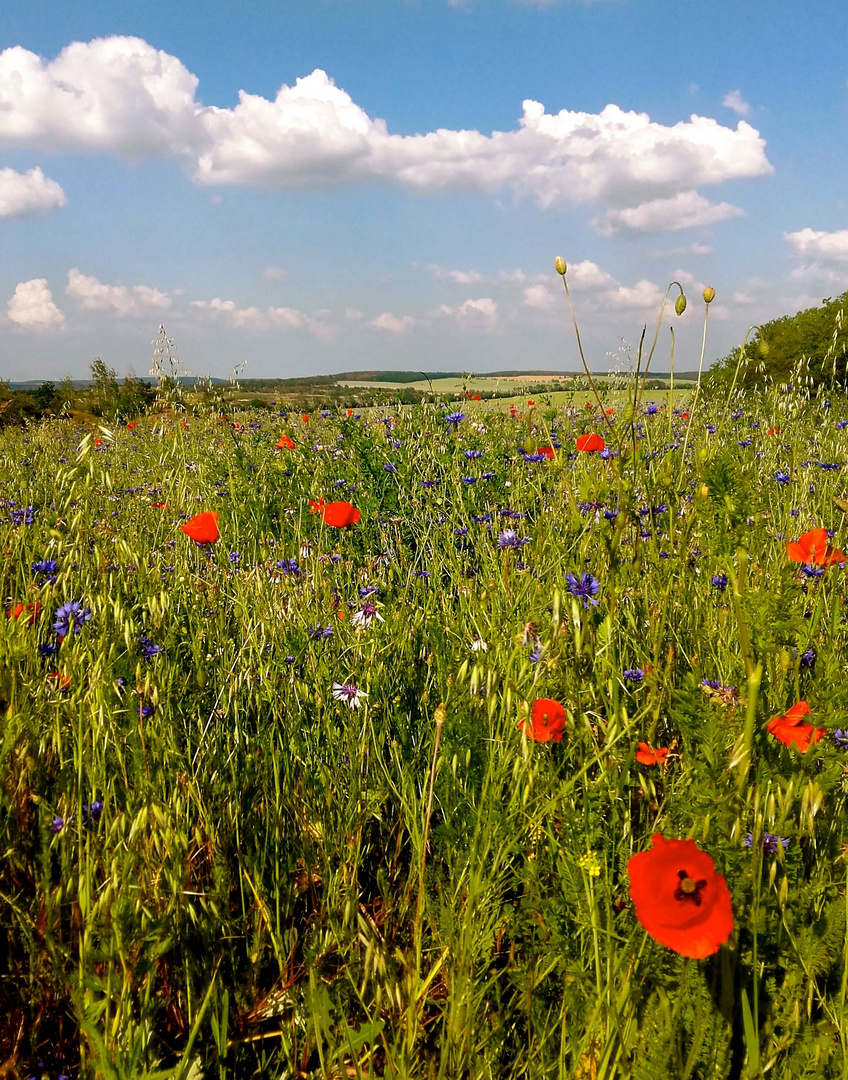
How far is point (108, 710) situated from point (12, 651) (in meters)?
0.34

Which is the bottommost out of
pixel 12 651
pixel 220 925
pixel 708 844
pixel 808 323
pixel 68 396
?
pixel 220 925

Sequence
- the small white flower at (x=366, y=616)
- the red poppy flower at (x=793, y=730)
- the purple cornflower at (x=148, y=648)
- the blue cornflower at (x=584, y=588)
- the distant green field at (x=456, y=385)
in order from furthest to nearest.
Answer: the distant green field at (x=456, y=385)
the small white flower at (x=366, y=616)
the purple cornflower at (x=148, y=648)
the blue cornflower at (x=584, y=588)
the red poppy flower at (x=793, y=730)

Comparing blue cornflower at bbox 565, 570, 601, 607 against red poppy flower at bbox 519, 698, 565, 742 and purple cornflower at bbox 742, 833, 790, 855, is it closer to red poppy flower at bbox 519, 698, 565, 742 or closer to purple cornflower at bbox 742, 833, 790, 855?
red poppy flower at bbox 519, 698, 565, 742

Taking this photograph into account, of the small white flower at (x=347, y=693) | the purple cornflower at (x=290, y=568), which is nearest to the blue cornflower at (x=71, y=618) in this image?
the small white flower at (x=347, y=693)

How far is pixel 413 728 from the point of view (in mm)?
1785

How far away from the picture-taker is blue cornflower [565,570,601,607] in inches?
62.7

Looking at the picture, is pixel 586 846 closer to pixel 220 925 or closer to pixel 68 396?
pixel 220 925

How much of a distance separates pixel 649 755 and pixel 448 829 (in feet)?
1.34

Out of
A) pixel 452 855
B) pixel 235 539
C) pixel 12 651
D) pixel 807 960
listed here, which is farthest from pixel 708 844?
pixel 235 539

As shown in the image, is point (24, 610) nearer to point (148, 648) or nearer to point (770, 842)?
point (148, 648)

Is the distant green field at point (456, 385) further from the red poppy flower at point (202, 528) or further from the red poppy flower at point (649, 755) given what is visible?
the red poppy flower at point (649, 755)

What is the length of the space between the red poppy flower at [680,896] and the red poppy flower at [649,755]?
0.39 m

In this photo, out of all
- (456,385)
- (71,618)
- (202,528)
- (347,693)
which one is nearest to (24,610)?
(71,618)

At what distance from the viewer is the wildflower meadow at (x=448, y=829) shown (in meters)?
1.04
